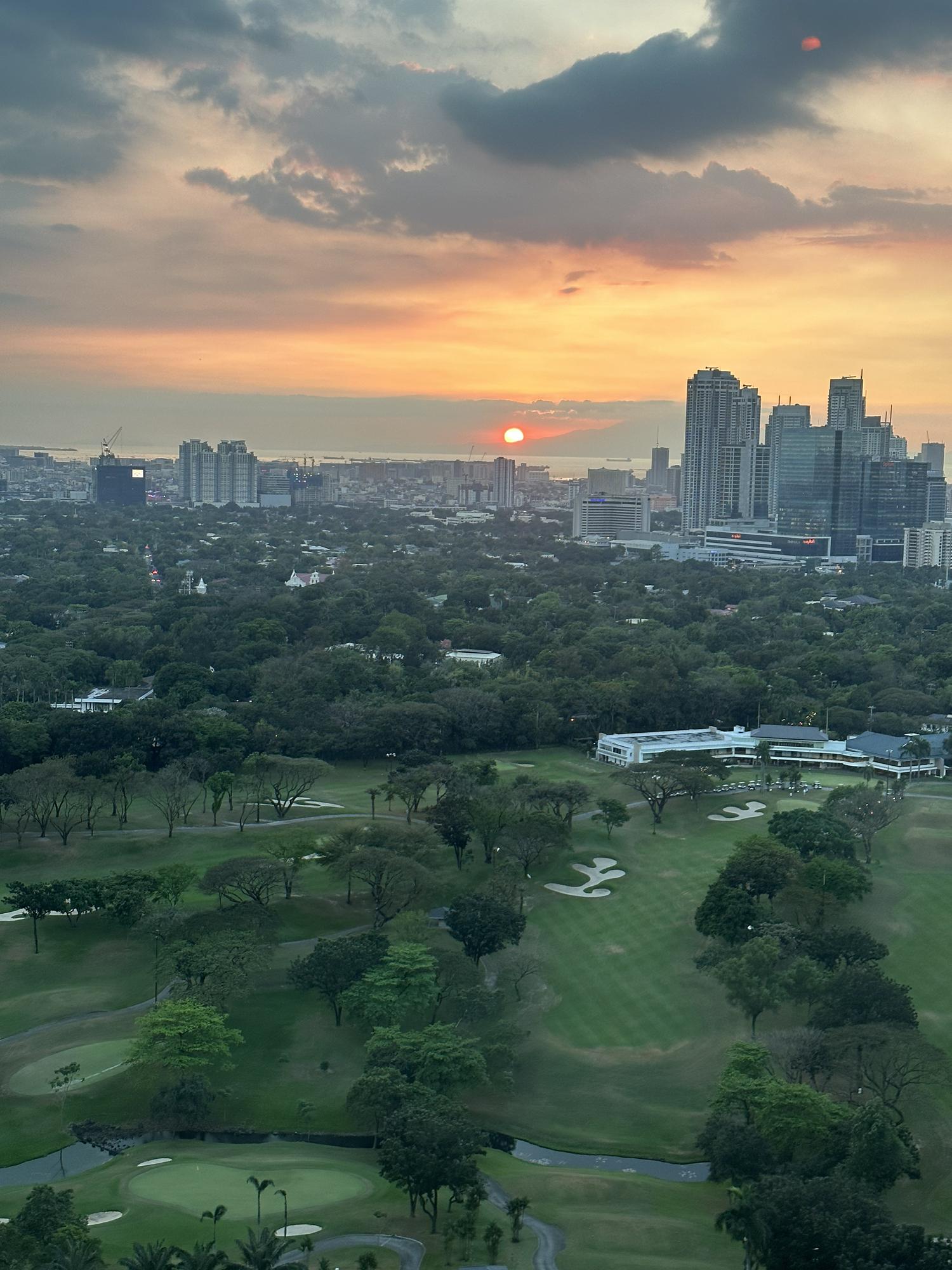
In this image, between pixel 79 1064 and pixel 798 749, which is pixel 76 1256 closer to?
pixel 79 1064

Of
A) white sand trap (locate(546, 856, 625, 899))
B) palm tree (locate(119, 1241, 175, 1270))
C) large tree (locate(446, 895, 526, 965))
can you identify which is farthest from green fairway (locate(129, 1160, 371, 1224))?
white sand trap (locate(546, 856, 625, 899))

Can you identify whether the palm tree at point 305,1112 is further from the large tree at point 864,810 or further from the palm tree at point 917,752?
the palm tree at point 917,752

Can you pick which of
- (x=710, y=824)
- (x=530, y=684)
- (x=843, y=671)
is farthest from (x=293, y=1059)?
(x=843, y=671)

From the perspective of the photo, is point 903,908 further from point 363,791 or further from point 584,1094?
point 363,791

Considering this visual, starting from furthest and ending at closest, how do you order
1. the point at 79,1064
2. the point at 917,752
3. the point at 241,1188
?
1. the point at 917,752
2. the point at 79,1064
3. the point at 241,1188

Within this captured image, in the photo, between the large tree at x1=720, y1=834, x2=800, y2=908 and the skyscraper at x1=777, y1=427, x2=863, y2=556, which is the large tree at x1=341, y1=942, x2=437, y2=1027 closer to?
the large tree at x1=720, y1=834, x2=800, y2=908

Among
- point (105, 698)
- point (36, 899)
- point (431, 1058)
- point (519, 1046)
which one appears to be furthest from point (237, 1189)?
point (105, 698)
